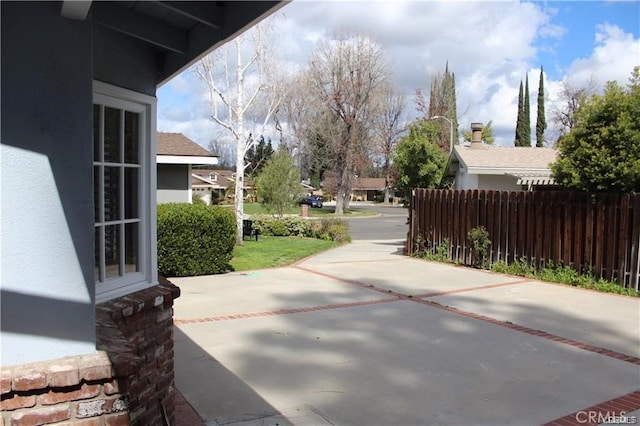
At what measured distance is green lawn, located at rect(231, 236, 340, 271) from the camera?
13055 millimetres

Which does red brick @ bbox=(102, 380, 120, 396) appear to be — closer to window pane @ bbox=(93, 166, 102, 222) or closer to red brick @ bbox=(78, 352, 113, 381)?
red brick @ bbox=(78, 352, 113, 381)

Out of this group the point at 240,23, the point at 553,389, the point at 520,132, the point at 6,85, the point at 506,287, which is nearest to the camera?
the point at 6,85

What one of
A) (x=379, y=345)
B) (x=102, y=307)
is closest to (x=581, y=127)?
(x=379, y=345)

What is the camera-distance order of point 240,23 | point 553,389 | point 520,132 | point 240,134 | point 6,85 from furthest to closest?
1. point 520,132
2. point 240,134
3. point 553,389
4. point 240,23
5. point 6,85

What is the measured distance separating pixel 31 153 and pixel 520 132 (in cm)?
5562

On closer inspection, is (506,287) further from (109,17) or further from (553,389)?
(109,17)

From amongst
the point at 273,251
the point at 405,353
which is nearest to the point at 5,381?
the point at 405,353

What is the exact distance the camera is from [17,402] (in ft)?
7.45

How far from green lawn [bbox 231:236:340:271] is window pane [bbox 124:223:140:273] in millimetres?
8269

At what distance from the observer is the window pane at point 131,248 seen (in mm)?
3809

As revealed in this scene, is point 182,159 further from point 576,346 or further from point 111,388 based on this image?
point 111,388

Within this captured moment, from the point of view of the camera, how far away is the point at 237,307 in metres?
8.02

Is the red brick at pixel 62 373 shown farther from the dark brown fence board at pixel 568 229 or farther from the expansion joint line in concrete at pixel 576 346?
the dark brown fence board at pixel 568 229

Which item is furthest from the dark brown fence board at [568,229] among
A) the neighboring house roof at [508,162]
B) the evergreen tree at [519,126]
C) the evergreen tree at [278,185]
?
the evergreen tree at [519,126]
